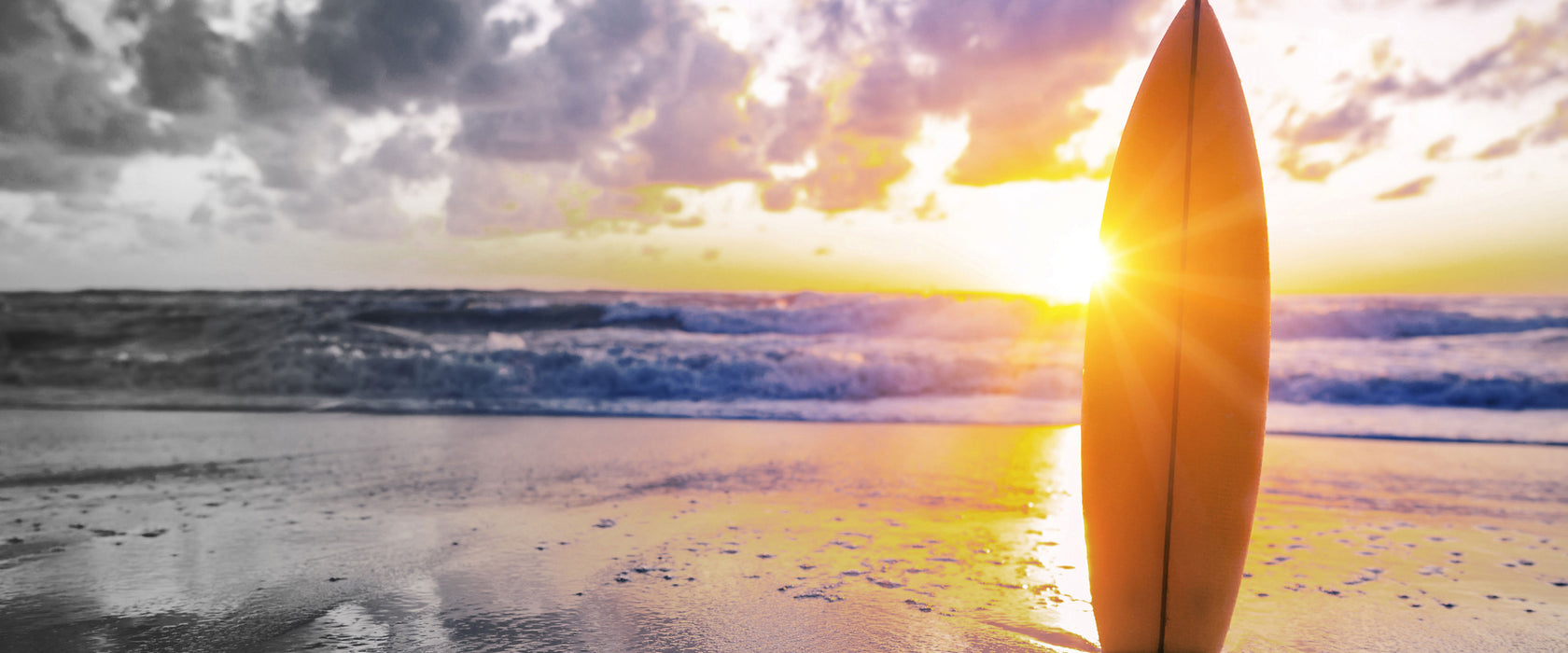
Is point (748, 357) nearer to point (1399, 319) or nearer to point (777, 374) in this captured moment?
point (777, 374)

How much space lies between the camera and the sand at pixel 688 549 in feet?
8.49

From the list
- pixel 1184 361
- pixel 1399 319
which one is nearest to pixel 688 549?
pixel 1184 361

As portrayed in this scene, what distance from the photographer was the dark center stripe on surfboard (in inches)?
89.4

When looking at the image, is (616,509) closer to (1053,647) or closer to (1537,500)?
(1053,647)

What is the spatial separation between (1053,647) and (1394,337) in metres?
18.5

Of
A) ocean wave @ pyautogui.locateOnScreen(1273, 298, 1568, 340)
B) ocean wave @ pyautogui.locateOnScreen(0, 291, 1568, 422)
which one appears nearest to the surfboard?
ocean wave @ pyautogui.locateOnScreen(0, 291, 1568, 422)

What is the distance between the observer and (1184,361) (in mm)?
2273

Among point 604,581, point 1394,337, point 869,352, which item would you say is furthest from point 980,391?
point 1394,337

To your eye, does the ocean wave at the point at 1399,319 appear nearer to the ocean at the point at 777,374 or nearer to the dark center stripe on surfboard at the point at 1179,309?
the ocean at the point at 777,374

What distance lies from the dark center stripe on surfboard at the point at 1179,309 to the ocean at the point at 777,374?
563 cm

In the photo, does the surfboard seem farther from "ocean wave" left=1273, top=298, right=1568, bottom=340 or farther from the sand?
"ocean wave" left=1273, top=298, right=1568, bottom=340

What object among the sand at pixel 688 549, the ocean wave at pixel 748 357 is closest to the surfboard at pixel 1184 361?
the sand at pixel 688 549

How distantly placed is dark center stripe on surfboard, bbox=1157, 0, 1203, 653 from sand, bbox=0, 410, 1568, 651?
345mm

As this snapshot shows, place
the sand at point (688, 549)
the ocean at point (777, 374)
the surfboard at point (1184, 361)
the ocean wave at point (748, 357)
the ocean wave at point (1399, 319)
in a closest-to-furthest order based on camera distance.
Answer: the surfboard at point (1184, 361) < the sand at point (688, 549) < the ocean at point (777, 374) < the ocean wave at point (748, 357) < the ocean wave at point (1399, 319)
